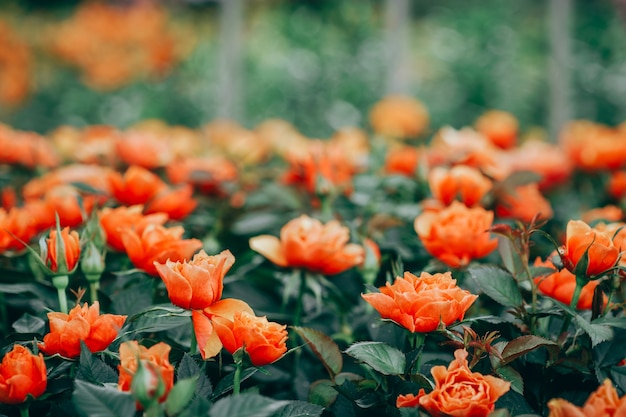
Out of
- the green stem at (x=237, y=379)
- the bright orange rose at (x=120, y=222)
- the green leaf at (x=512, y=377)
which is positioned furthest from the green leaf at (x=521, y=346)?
the bright orange rose at (x=120, y=222)

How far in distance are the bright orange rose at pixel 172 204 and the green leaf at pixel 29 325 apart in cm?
36

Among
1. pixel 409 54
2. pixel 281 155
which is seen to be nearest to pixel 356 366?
pixel 281 155

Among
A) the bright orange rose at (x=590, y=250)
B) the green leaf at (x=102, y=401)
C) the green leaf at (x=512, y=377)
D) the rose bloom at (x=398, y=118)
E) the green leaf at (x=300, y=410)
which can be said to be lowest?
the rose bloom at (x=398, y=118)

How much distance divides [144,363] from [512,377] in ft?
1.53

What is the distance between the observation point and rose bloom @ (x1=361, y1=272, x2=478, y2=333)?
0.78m

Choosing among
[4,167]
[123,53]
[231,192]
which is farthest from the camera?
[123,53]

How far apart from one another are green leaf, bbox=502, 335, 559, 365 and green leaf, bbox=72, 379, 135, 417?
1.56 ft

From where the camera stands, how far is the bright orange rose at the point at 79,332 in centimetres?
79

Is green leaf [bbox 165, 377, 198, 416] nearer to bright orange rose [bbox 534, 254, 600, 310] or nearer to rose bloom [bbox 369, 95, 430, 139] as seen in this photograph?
bright orange rose [bbox 534, 254, 600, 310]

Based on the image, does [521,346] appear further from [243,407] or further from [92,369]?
[92,369]

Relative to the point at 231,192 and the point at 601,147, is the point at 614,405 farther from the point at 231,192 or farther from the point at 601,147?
the point at 601,147

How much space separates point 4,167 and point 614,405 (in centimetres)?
157

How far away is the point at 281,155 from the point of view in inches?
76.3

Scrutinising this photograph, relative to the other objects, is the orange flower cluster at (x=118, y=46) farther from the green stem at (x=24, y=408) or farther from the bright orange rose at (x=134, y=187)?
the green stem at (x=24, y=408)
